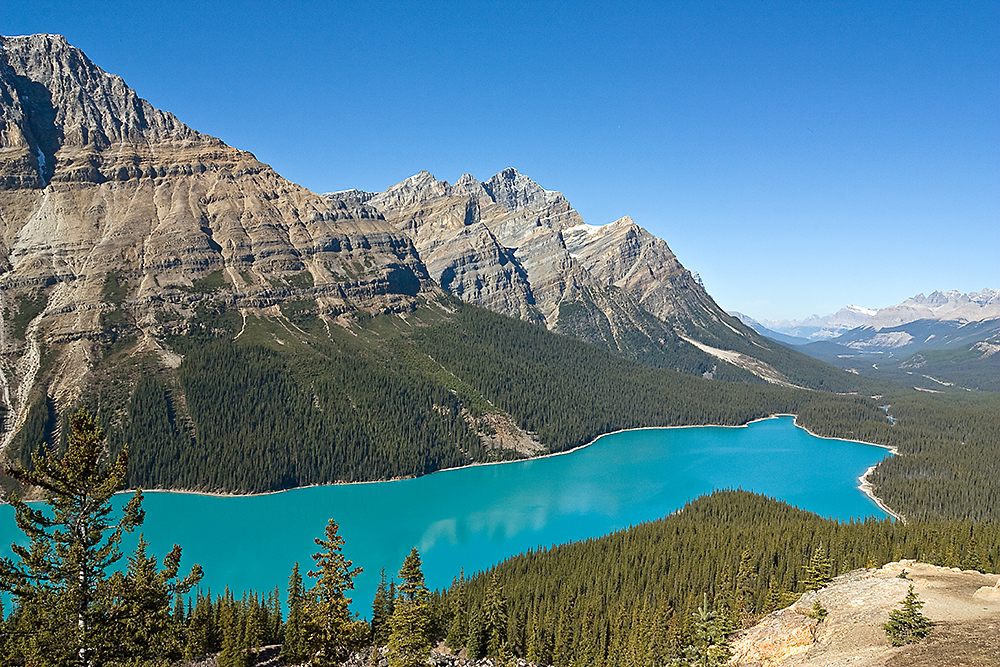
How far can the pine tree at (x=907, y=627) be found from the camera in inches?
1337

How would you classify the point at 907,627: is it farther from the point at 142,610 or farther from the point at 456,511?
the point at 456,511

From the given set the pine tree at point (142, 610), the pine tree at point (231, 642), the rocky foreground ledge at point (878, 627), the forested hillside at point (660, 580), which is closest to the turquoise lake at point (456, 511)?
the forested hillside at point (660, 580)

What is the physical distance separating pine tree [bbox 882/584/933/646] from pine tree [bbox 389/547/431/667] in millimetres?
28849

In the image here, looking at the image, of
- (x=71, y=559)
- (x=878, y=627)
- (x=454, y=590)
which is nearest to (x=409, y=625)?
(x=71, y=559)

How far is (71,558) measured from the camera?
81.7 ft

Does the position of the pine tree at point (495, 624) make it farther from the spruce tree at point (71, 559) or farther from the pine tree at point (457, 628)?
the spruce tree at point (71, 559)

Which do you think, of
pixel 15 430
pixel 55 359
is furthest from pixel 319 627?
pixel 55 359

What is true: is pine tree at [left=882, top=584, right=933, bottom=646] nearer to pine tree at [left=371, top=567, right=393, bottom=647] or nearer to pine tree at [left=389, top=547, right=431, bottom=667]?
pine tree at [left=389, top=547, right=431, bottom=667]

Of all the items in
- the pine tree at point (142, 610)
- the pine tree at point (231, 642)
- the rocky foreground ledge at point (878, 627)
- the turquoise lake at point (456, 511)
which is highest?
the pine tree at point (142, 610)

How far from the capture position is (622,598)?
245 ft

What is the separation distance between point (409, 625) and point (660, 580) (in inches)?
1771

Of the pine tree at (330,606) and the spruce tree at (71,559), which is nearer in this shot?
the spruce tree at (71,559)

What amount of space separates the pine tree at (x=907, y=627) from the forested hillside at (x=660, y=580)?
17927 mm

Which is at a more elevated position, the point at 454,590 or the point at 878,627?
the point at 878,627
